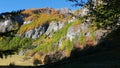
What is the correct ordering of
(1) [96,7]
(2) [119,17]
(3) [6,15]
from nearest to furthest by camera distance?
Result: (3) [6,15] < (2) [119,17] < (1) [96,7]

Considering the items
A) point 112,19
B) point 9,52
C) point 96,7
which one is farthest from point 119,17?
point 9,52

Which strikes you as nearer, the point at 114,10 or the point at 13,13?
the point at 13,13

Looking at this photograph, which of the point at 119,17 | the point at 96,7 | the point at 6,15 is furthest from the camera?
the point at 96,7

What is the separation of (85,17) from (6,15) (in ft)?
46.6

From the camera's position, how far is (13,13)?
25.7 feet

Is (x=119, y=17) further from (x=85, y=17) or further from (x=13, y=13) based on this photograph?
(x=13, y=13)

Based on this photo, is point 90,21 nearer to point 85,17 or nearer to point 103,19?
point 85,17

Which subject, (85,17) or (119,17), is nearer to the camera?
(119,17)

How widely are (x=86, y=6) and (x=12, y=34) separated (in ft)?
43.8

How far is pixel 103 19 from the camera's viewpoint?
18875 millimetres

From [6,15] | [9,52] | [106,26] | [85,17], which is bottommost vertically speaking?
[9,52]

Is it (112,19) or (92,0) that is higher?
(92,0)

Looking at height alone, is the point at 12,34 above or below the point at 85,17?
below

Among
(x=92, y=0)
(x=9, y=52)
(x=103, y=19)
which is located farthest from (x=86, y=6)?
(x=9, y=52)
